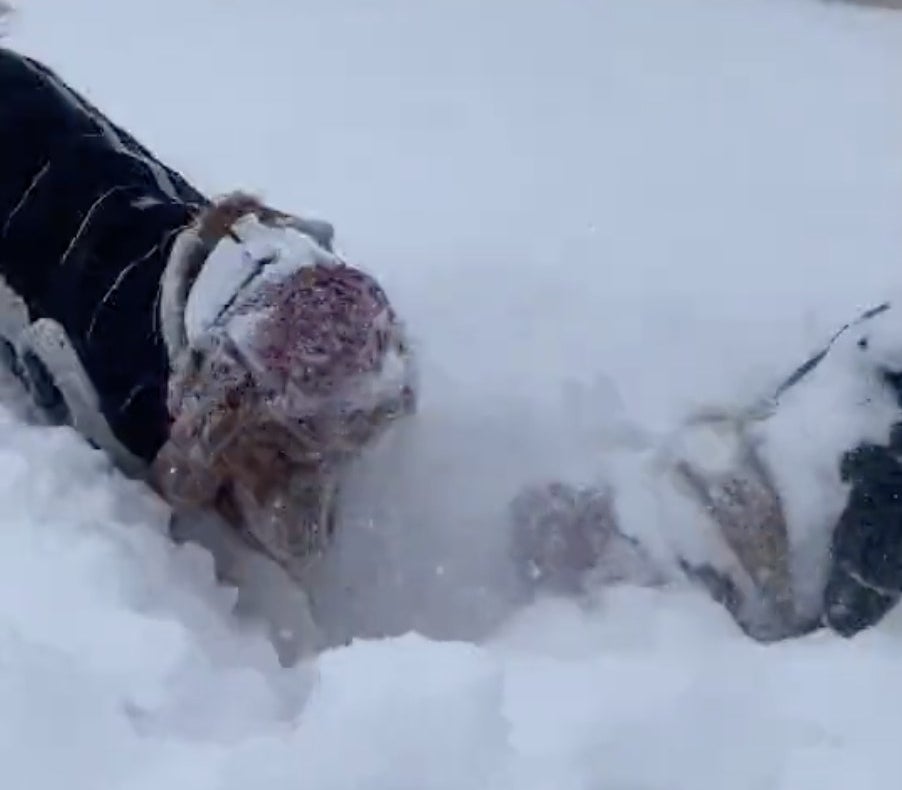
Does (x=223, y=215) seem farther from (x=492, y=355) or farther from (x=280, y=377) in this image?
(x=492, y=355)

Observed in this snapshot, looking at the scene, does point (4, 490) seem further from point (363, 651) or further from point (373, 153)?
point (373, 153)

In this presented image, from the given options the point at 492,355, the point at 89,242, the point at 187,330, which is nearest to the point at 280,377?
the point at 187,330

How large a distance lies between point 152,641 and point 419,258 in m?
0.92

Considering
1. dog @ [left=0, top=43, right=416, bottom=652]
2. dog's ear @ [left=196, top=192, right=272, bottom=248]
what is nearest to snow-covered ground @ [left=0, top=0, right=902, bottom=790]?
dog @ [left=0, top=43, right=416, bottom=652]

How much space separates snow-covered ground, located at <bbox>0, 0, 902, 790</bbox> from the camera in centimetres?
105

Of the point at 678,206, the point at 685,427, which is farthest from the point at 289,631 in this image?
the point at 678,206

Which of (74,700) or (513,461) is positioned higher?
(74,700)

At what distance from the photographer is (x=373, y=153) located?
2352mm

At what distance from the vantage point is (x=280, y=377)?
4.03 feet

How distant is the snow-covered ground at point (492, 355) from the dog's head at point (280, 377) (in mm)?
108

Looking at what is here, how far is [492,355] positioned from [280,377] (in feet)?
2.16

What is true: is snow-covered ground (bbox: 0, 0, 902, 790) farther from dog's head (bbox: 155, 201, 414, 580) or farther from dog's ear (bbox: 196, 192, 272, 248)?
dog's ear (bbox: 196, 192, 272, 248)

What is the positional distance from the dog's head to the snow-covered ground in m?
0.11

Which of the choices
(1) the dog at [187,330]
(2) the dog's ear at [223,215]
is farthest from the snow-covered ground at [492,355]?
(2) the dog's ear at [223,215]
